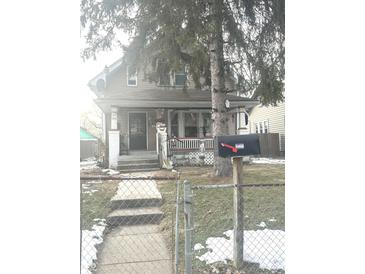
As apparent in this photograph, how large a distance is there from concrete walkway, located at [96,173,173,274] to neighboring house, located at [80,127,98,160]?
0.24 m

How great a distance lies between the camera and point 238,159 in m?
1.19

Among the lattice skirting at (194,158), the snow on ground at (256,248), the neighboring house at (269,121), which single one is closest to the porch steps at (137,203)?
the lattice skirting at (194,158)

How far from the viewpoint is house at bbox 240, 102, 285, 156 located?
4.30 feet

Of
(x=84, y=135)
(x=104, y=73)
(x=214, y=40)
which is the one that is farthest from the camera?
(x=214, y=40)

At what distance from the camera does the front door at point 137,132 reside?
1.40 metres

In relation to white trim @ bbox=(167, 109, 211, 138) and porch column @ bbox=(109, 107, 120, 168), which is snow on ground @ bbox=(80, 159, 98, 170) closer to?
porch column @ bbox=(109, 107, 120, 168)

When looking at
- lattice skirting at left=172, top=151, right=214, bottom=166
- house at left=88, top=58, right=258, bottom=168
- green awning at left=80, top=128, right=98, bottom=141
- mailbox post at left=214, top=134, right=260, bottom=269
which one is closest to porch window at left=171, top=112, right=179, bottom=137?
house at left=88, top=58, right=258, bottom=168

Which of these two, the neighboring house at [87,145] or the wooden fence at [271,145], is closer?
the neighboring house at [87,145]

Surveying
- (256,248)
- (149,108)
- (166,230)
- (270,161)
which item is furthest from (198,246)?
(149,108)

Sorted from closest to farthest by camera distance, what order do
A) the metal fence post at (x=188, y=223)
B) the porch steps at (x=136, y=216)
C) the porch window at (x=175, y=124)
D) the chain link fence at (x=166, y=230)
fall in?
the metal fence post at (x=188, y=223)
the chain link fence at (x=166, y=230)
the porch steps at (x=136, y=216)
the porch window at (x=175, y=124)

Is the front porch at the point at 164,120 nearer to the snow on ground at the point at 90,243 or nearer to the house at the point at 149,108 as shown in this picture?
the house at the point at 149,108

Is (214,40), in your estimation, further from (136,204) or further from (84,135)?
(136,204)

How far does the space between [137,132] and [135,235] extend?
0.53 meters
